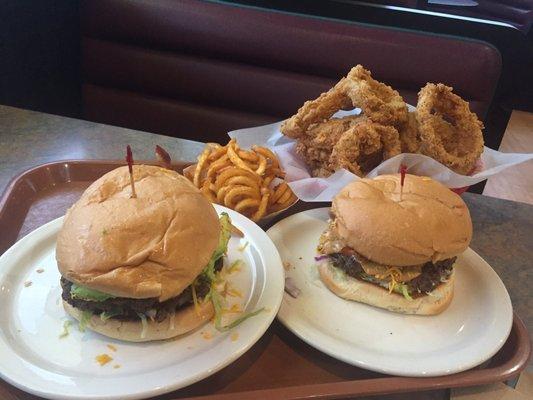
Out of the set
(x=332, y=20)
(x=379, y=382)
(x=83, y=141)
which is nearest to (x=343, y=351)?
(x=379, y=382)

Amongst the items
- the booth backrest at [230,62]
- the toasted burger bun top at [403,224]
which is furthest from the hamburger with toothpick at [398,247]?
the booth backrest at [230,62]

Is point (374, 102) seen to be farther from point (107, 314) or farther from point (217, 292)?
point (107, 314)

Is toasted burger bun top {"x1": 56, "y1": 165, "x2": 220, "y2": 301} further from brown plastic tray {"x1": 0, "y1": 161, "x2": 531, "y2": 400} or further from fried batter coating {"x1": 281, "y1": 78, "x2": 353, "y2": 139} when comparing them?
fried batter coating {"x1": 281, "y1": 78, "x2": 353, "y2": 139}

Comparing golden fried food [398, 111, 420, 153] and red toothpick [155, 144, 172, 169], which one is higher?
golden fried food [398, 111, 420, 153]

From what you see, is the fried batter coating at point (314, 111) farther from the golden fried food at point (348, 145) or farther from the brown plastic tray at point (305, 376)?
the brown plastic tray at point (305, 376)

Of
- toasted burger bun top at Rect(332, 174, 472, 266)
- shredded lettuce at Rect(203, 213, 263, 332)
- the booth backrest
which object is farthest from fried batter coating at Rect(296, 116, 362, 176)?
the booth backrest

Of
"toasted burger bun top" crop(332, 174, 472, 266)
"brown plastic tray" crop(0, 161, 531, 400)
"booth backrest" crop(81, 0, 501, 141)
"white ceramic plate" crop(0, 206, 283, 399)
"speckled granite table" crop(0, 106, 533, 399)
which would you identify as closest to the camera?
"white ceramic plate" crop(0, 206, 283, 399)
